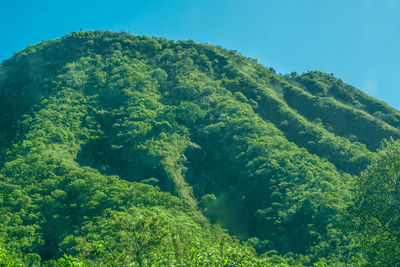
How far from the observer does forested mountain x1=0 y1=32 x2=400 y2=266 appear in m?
32.4

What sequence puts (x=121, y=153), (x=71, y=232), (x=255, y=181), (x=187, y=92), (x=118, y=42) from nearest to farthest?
(x=71, y=232) < (x=255, y=181) < (x=121, y=153) < (x=187, y=92) < (x=118, y=42)

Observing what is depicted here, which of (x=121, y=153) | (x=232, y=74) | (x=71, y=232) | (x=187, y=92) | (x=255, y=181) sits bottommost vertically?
(x=71, y=232)

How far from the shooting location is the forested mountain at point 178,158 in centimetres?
3241

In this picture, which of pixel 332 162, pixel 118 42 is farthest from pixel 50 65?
pixel 332 162

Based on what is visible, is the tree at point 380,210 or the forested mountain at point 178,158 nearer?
the tree at point 380,210

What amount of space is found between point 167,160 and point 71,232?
72.6 ft

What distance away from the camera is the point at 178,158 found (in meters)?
63.5

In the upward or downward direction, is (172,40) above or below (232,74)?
above

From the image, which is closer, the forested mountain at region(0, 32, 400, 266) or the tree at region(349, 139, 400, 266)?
the tree at region(349, 139, 400, 266)

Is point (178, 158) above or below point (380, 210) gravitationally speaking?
above

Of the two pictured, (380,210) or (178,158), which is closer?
(380,210)

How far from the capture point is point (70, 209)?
4628 cm

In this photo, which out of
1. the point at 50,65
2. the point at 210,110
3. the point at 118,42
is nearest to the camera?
the point at 210,110

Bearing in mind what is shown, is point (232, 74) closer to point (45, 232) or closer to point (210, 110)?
point (210, 110)
